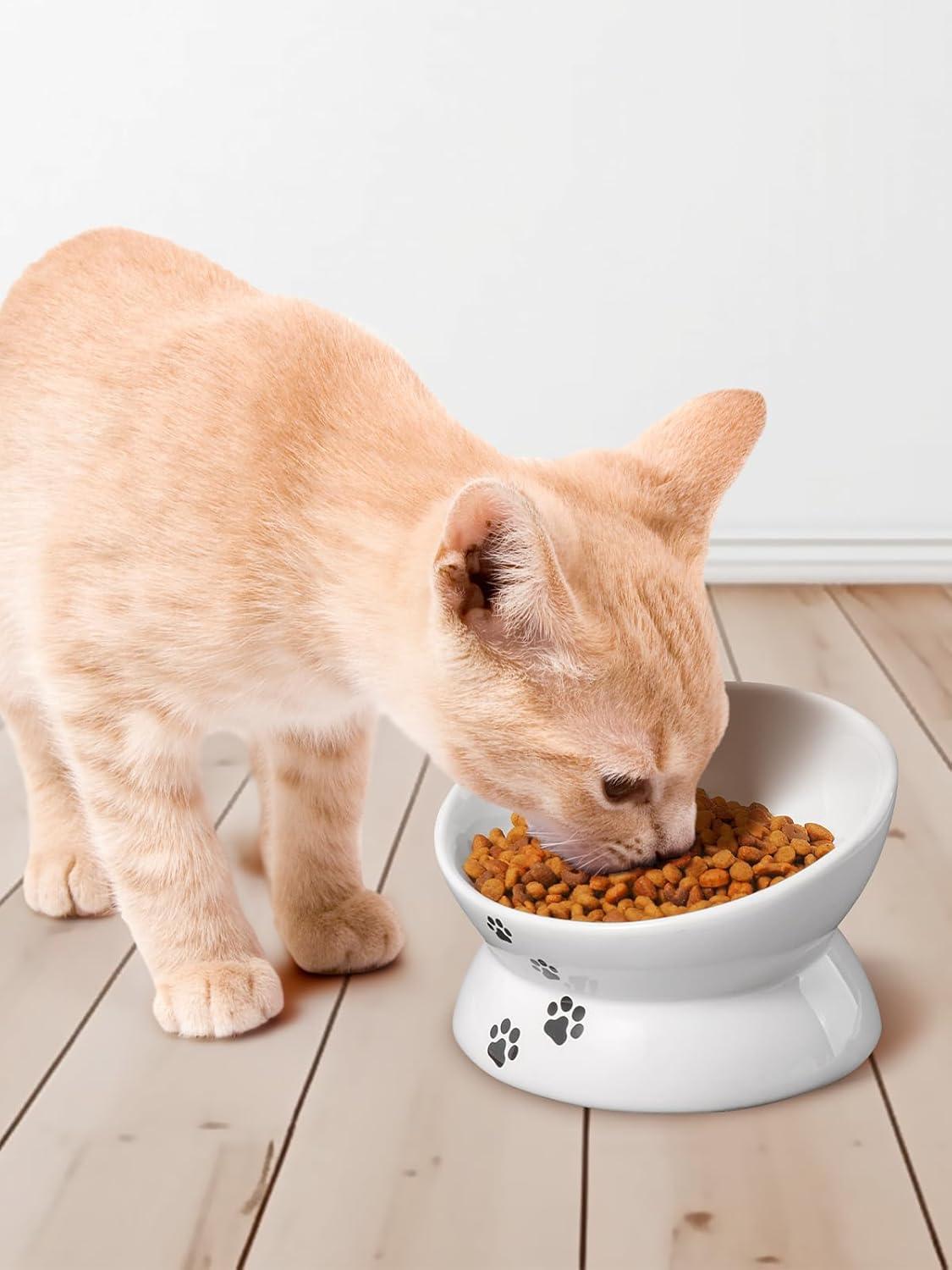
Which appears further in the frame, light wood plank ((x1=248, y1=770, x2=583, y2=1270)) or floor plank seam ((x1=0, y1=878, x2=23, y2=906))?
floor plank seam ((x1=0, y1=878, x2=23, y2=906))

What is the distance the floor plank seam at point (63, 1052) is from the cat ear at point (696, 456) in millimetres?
735

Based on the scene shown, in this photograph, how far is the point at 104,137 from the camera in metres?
2.83

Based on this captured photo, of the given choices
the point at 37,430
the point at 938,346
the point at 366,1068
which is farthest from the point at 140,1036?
the point at 938,346

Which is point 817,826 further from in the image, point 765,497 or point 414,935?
point 765,497

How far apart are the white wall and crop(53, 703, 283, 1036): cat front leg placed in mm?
1764

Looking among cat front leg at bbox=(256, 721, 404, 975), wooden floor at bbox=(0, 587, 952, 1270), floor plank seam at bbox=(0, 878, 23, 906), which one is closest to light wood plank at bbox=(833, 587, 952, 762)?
wooden floor at bbox=(0, 587, 952, 1270)

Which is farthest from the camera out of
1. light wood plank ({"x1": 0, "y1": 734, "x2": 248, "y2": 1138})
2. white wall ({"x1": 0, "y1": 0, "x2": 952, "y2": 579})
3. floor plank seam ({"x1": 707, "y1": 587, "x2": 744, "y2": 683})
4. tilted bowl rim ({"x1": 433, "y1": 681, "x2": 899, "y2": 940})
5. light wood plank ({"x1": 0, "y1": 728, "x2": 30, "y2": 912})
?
white wall ({"x1": 0, "y1": 0, "x2": 952, "y2": 579})

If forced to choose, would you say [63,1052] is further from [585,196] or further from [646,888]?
[585,196]

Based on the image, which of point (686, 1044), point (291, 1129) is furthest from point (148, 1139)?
point (686, 1044)

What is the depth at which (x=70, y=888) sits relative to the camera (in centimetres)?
158

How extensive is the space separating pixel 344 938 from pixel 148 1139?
315 mm

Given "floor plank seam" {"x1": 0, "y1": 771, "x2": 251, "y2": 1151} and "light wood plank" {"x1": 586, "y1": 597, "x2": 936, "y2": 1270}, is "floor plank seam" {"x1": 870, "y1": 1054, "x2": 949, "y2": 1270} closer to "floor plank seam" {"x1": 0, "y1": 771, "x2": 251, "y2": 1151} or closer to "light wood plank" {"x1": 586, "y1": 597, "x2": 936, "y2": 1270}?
"light wood plank" {"x1": 586, "y1": 597, "x2": 936, "y2": 1270}

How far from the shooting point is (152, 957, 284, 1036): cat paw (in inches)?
51.0

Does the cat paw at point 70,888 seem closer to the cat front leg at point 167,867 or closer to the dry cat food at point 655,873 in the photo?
the cat front leg at point 167,867
